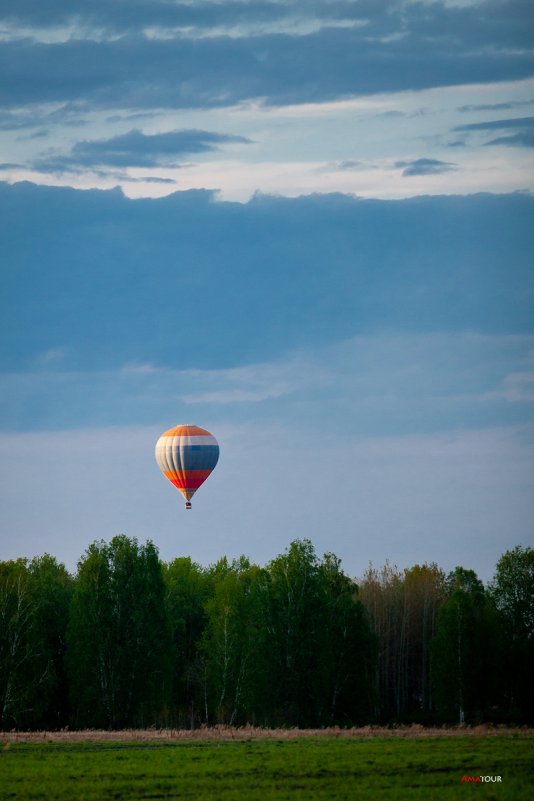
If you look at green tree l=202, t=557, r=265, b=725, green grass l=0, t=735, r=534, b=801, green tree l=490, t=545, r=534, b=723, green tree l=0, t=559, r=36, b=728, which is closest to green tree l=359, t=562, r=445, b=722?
green tree l=490, t=545, r=534, b=723

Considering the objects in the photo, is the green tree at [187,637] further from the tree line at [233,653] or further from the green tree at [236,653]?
the green tree at [236,653]

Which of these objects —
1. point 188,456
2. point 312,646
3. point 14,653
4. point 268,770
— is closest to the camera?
Answer: point 268,770

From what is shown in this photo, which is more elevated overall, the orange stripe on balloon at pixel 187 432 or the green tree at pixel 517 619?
the orange stripe on balloon at pixel 187 432

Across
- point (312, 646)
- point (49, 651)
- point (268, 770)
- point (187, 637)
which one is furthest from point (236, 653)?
point (268, 770)

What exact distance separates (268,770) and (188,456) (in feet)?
202

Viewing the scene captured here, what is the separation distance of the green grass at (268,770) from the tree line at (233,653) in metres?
21.3

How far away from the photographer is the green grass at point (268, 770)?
38.4 metres

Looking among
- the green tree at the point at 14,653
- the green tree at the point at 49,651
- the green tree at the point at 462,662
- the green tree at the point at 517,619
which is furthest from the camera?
the green tree at the point at 517,619

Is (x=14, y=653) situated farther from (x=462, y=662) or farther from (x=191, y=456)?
(x=191, y=456)

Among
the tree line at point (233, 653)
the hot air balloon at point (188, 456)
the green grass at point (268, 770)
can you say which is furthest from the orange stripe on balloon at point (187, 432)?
the green grass at point (268, 770)

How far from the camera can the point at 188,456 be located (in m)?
104

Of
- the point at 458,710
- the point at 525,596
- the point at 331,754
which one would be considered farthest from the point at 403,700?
the point at 331,754

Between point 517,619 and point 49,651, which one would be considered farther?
point 517,619

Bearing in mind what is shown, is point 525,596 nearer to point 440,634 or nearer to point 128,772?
point 440,634
